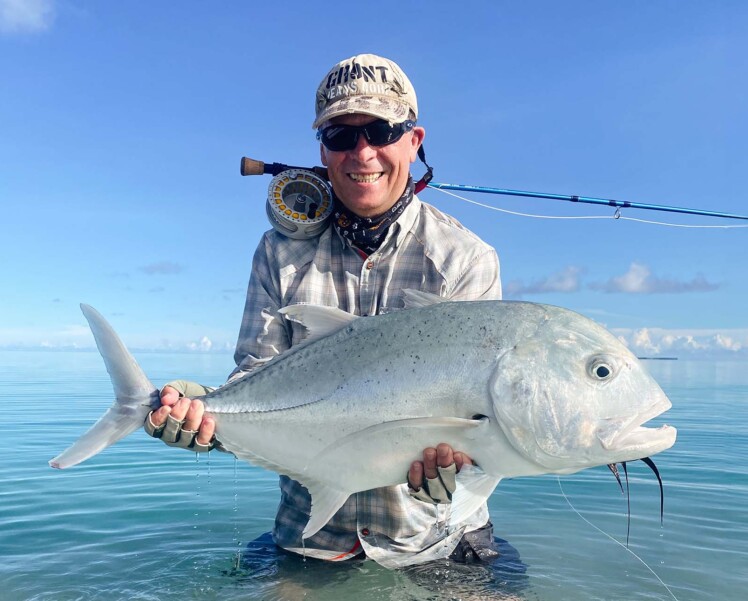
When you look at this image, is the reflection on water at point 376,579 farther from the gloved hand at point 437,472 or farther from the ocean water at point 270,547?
the gloved hand at point 437,472

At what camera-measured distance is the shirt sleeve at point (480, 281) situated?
3918 millimetres

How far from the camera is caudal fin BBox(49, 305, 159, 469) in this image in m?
3.39

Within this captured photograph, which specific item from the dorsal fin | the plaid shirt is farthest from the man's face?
the dorsal fin

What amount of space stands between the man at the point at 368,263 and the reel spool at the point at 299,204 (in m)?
0.09

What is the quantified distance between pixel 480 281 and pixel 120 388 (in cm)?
218

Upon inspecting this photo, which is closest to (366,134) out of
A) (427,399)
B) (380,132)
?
(380,132)

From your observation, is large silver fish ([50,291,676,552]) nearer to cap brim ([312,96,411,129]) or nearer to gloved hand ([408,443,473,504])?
gloved hand ([408,443,473,504])

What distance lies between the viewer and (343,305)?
13.7 feet

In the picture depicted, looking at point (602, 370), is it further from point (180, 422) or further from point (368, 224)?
point (180, 422)

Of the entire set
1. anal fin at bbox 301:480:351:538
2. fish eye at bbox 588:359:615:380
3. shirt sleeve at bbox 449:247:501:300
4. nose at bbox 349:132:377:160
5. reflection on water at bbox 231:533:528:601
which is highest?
nose at bbox 349:132:377:160

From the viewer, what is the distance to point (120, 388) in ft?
11.4

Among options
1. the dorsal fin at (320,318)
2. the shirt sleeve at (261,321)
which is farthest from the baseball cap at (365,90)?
the dorsal fin at (320,318)

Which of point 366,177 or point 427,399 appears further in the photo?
point 366,177

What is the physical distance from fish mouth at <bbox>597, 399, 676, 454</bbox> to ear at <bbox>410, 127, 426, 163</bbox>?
226 cm
